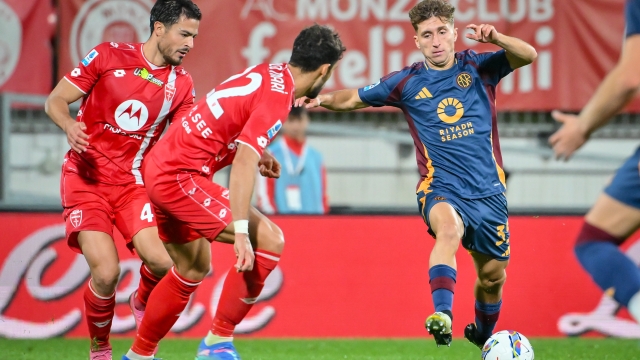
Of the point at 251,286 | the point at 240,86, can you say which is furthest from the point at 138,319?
the point at 240,86

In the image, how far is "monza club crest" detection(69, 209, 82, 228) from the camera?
202 inches

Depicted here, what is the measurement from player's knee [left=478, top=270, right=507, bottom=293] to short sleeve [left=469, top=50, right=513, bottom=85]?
1227 millimetres

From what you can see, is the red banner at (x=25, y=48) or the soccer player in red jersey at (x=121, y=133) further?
the red banner at (x=25, y=48)

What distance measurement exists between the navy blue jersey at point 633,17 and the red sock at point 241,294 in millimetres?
2110

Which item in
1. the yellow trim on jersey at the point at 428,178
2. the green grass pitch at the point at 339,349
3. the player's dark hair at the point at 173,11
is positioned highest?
the player's dark hair at the point at 173,11

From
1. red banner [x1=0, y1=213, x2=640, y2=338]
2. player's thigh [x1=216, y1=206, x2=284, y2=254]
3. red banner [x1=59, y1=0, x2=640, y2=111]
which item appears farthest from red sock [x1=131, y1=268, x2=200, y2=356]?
red banner [x1=59, y1=0, x2=640, y2=111]

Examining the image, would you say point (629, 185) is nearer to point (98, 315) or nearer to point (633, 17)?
point (633, 17)

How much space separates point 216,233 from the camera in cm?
452

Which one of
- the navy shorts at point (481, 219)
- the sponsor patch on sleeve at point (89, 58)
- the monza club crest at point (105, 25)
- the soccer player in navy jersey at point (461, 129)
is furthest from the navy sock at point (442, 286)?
the monza club crest at point (105, 25)

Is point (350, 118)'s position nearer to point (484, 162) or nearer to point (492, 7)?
point (492, 7)

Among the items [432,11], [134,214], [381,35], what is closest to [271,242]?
[134,214]

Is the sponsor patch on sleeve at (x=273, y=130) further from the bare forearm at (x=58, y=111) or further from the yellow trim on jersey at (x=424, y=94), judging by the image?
the yellow trim on jersey at (x=424, y=94)

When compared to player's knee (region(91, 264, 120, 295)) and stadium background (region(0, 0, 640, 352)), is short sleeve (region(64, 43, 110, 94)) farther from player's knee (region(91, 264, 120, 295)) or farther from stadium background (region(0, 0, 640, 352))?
stadium background (region(0, 0, 640, 352))

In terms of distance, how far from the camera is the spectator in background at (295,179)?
8.15m
